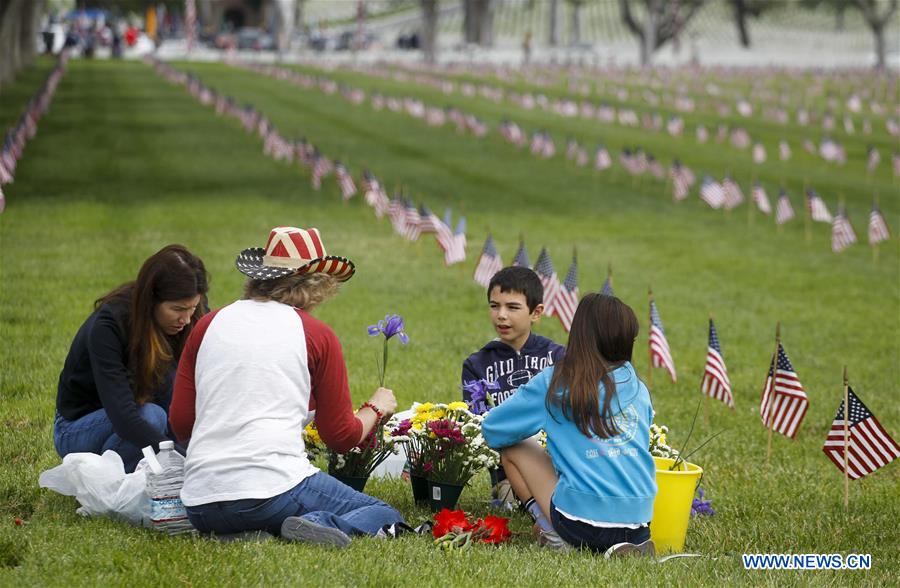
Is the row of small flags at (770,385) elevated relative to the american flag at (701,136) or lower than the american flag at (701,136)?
elevated

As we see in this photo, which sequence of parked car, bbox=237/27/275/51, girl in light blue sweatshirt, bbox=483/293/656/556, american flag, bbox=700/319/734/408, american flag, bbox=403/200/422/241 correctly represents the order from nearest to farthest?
girl in light blue sweatshirt, bbox=483/293/656/556 < american flag, bbox=700/319/734/408 < american flag, bbox=403/200/422/241 < parked car, bbox=237/27/275/51

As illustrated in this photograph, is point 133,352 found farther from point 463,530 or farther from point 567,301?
point 567,301

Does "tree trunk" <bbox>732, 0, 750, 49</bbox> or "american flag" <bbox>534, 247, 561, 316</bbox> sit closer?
"american flag" <bbox>534, 247, 561, 316</bbox>

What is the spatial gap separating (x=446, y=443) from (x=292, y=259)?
1467mm

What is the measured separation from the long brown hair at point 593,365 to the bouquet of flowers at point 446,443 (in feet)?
3.27

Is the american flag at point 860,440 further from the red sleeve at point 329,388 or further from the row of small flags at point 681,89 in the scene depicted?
the row of small flags at point 681,89

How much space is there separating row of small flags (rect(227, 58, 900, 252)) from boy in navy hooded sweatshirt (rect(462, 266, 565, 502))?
14459mm

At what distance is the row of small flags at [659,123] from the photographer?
1486 inches

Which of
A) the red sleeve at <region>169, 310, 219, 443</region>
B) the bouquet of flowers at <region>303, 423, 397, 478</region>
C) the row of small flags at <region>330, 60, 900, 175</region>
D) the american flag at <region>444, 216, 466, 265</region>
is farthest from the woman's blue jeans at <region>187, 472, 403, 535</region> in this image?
the row of small flags at <region>330, 60, 900, 175</region>

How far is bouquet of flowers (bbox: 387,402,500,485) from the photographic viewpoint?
7.32 m

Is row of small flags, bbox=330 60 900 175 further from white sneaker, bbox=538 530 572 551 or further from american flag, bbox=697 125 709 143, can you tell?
white sneaker, bbox=538 530 572 551

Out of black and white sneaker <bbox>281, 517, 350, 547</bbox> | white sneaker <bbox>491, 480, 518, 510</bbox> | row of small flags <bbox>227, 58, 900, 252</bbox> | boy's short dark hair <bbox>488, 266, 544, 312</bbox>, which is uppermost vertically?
boy's short dark hair <bbox>488, 266, 544, 312</bbox>

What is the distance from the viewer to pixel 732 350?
14609 millimetres

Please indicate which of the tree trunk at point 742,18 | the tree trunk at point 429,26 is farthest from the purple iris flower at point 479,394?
the tree trunk at point 742,18
